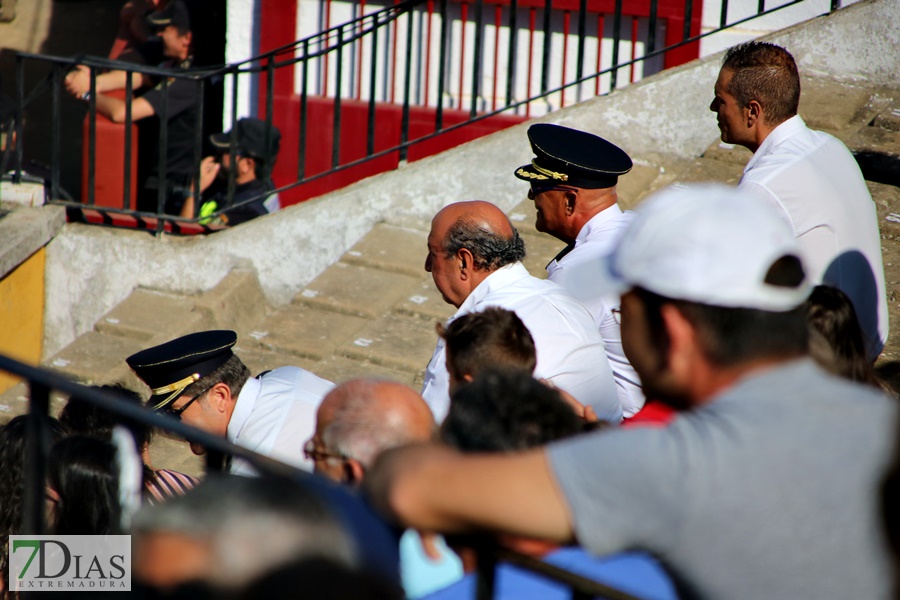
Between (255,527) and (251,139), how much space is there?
568cm

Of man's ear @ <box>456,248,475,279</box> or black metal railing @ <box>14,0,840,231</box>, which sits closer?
man's ear @ <box>456,248,475,279</box>

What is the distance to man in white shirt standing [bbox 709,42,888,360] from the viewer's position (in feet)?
11.5

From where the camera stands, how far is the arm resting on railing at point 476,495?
4.73 ft

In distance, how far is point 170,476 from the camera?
11.1ft

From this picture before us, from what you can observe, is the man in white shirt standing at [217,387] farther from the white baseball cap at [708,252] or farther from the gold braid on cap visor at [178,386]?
the white baseball cap at [708,252]

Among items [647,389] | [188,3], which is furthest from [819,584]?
[188,3]

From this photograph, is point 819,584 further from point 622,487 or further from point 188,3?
point 188,3

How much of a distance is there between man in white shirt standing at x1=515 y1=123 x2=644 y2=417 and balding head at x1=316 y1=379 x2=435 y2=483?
1.62 metres

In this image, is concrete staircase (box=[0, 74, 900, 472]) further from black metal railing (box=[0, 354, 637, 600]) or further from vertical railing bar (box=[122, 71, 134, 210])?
black metal railing (box=[0, 354, 637, 600])

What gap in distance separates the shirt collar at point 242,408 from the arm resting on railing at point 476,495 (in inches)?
90.7

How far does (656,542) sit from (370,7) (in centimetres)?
671

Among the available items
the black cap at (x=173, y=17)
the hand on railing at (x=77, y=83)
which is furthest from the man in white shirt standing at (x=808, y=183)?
the black cap at (x=173, y=17)

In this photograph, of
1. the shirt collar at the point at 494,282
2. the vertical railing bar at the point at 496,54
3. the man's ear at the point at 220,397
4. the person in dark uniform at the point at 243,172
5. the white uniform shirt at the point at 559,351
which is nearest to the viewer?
the white uniform shirt at the point at 559,351

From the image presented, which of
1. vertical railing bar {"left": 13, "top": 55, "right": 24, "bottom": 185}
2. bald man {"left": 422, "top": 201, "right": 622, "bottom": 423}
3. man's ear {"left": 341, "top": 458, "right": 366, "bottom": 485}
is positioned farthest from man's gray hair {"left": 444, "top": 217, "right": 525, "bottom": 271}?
vertical railing bar {"left": 13, "top": 55, "right": 24, "bottom": 185}
